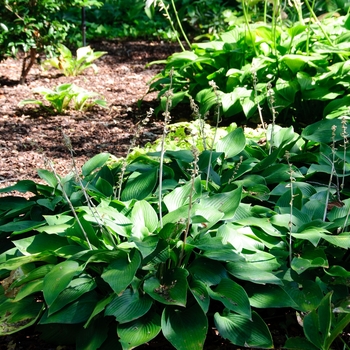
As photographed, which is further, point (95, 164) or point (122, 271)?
point (95, 164)

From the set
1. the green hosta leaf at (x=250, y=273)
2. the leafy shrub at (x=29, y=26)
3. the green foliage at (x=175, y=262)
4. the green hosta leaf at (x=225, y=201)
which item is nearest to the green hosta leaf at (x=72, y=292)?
the green foliage at (x=175, y=262)

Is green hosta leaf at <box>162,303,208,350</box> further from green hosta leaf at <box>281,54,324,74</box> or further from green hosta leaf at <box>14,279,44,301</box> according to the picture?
green hosta leaf at <box>281,54,324,74</box>

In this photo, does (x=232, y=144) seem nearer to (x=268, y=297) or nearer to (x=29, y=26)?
(x=268, y=297)

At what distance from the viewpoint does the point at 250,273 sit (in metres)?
2.71

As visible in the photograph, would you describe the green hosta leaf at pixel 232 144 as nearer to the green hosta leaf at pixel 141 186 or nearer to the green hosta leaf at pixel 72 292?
the green hosta leaf at pixel 141 186

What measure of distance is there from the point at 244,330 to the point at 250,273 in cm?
26

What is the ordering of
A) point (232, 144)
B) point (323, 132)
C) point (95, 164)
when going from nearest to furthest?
1. point (95, 164)
2. point (232, 144)
3. point (323, 132)

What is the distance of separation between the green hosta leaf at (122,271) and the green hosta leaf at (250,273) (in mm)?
429

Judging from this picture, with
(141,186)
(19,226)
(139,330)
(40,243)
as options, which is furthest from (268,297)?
(19,226)

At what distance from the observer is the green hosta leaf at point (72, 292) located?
260 centimetres

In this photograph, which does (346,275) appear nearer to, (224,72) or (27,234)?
(27,234)

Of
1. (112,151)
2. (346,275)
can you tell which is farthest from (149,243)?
(112,151)

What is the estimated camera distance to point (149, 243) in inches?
105

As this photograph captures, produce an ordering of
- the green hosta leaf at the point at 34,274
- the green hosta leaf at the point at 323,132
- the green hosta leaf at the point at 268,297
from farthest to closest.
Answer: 1. the green hosta leaf at the point at 323,132
2. the green hosta leaf at the point at 34,274
3. the green hosta leaf at the point at 268,297
